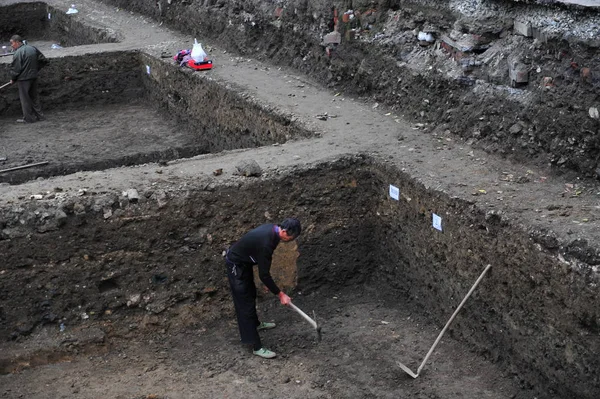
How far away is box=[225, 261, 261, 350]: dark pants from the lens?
6035mm

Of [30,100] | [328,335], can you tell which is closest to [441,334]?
[328,335]

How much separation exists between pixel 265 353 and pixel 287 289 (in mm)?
849

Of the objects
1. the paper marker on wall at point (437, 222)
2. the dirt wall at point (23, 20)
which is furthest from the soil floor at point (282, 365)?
the dirt wall at point (23, 20)

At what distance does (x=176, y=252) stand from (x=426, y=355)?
1959 millimetres

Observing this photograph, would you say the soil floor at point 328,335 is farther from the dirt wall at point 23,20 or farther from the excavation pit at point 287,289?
the dirt wall at point 23,20

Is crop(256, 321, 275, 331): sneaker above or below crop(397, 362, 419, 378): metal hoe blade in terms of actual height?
below

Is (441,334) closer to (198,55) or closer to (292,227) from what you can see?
(292,227)

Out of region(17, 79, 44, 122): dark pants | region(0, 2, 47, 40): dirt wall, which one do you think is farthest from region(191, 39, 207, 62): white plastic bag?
region(0, 2, 47, 40): dirt wall

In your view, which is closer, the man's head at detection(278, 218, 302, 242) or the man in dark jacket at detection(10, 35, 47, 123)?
the man's head at detection(278, 218, 302, 242)

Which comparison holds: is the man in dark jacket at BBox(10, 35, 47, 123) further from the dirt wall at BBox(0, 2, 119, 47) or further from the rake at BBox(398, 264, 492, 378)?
the rake at BBox(398, 264, 492, 378)

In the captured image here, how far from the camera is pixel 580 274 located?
492 centimetres

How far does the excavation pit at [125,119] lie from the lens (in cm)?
917

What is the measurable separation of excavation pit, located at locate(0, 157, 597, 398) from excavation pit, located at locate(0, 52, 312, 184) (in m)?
1.35

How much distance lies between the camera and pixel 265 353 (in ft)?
20.3
